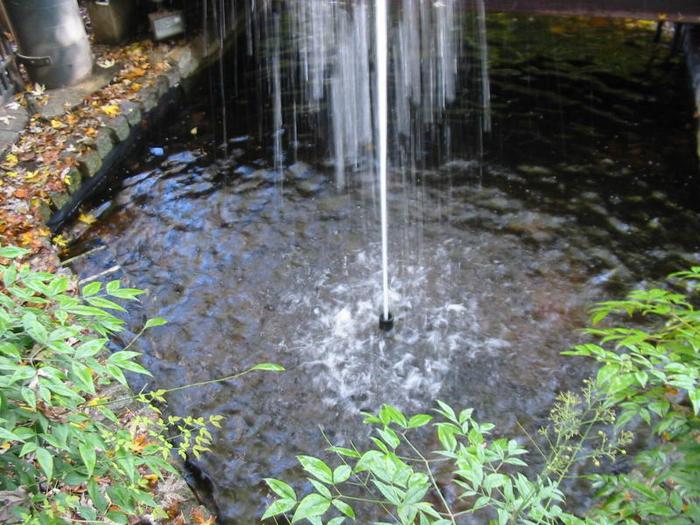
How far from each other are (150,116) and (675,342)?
7892 millimetres

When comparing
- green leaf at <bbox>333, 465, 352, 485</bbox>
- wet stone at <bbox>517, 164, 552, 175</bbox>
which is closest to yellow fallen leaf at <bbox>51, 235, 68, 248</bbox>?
wet stone at <bbox>517, 164, 552, 175</bbox>

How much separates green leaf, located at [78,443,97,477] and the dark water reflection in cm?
256

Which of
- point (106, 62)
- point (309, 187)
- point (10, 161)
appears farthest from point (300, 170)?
point (106, 62)

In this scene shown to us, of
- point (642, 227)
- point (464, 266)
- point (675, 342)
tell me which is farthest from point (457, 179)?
point (675, 342)

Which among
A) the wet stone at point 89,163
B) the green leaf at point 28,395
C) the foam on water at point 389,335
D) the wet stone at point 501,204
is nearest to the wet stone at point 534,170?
the wet stone at point 501,204

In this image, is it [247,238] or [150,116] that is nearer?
[247,238]

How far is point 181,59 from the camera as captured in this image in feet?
30.7

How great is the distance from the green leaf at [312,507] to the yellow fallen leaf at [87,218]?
6173mm

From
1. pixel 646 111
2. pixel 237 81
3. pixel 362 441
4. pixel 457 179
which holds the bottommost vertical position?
pixel 362 441

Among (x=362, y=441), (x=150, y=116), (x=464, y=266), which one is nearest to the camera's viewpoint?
(x=362, y=441)

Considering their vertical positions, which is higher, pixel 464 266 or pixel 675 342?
pixel 675 342

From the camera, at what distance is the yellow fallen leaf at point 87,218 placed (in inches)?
271

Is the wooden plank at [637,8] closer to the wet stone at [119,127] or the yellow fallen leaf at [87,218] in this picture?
the wet stone at [119,127]

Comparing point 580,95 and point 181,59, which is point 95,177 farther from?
point 580,95
